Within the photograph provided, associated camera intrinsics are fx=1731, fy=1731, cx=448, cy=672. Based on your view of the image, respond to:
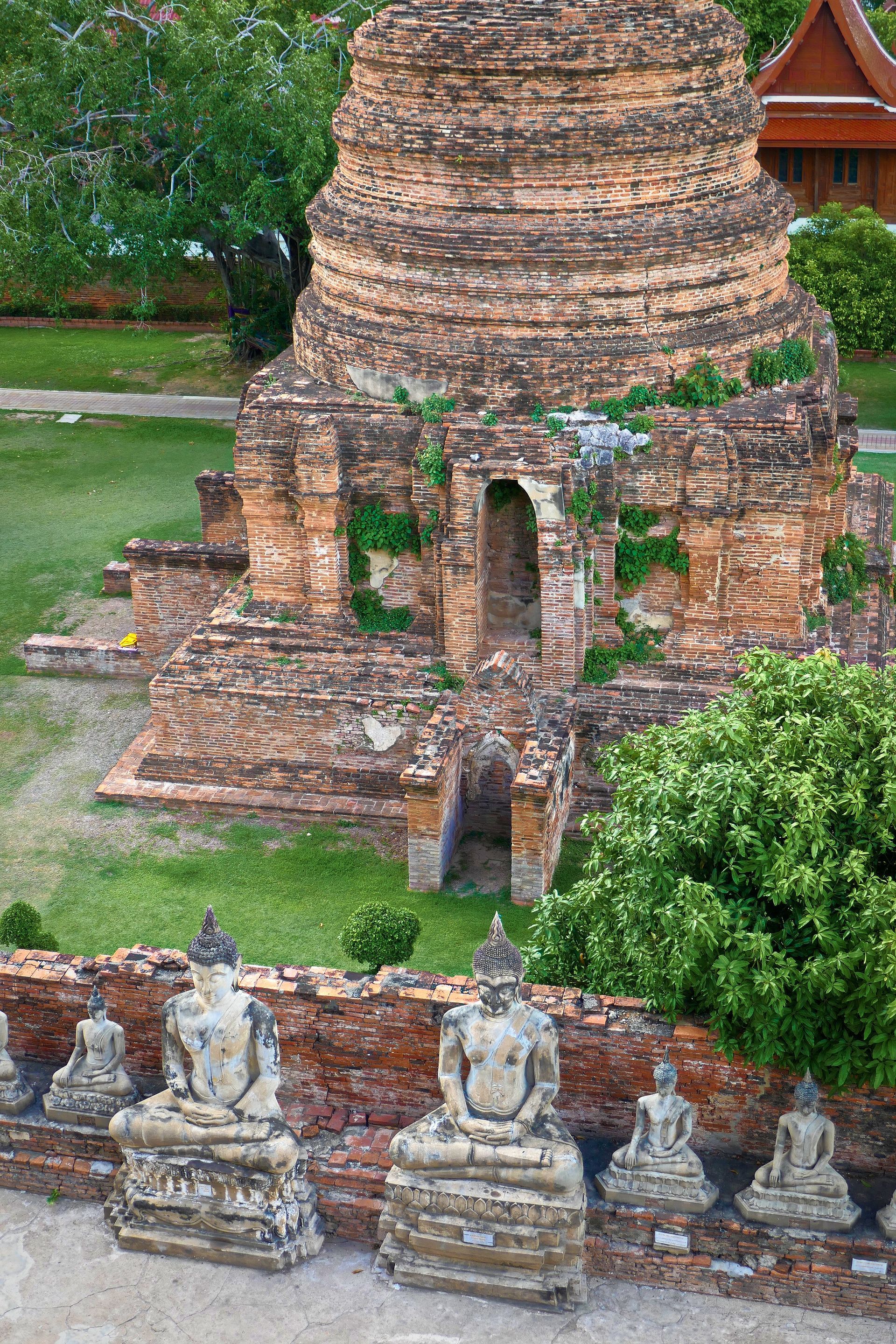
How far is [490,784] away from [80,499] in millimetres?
11391

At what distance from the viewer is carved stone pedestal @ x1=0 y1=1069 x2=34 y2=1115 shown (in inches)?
523

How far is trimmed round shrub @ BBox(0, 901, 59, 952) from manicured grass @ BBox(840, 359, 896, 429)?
1796cm

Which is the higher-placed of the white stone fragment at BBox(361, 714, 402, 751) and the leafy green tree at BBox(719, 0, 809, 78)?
the leafy green tree at BBox(719, 0, 809, 78)

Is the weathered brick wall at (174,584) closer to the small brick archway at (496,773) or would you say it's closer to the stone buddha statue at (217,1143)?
the small brick archway at (496,773)

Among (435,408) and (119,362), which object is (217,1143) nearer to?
(435,408)

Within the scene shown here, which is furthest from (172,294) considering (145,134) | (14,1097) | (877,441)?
(14,1097)

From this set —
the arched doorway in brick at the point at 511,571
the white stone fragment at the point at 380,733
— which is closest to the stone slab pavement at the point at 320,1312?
the white stone fragment at the point at 380,733

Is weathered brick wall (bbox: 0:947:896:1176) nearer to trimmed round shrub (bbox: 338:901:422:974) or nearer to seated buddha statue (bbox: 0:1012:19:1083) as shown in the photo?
seated buddha statue (bbox: 0:1012:19:1083)

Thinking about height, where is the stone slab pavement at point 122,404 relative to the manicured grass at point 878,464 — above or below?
above

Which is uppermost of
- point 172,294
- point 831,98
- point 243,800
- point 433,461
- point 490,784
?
point 831,98

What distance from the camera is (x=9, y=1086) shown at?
1336 centimetres

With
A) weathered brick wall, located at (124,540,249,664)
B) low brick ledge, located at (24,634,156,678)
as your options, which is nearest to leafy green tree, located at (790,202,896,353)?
weathered brick wall, located at (124,540,249,664)

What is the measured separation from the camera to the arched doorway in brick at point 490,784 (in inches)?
723

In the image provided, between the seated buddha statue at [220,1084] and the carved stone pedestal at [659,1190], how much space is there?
88.8 inches
